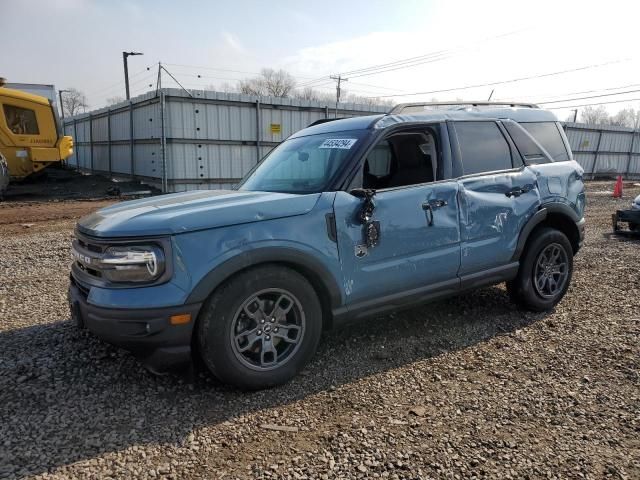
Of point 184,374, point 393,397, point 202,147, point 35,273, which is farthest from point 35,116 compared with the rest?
point 393,397

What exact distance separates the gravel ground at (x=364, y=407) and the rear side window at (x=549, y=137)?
1.66 metres

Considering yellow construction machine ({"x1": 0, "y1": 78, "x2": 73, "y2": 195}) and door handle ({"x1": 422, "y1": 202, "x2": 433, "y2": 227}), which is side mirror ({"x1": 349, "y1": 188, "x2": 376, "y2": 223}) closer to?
door handle ({"x1": 422, "y1": 202, "x2": 433, "y2": 227})

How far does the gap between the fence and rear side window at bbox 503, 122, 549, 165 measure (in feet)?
39.6

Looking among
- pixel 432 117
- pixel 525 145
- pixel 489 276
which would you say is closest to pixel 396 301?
pixel 489 276

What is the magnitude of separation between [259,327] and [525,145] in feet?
10.5

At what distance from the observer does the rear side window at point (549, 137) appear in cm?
462

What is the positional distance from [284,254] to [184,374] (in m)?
1.16

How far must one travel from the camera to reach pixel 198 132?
14.8 metres

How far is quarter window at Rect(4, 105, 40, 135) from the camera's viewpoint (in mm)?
14359

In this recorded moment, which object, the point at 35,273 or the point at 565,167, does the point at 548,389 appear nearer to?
the point at 565,167

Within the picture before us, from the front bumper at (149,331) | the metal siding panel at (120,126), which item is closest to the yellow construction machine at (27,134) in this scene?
the metal siding panel at (120,126)

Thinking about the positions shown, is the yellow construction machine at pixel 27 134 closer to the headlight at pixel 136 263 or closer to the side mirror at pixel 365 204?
the headlight at pixel 136 263

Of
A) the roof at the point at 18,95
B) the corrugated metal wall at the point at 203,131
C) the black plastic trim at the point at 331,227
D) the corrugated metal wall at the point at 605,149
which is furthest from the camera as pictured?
the corrugated metal wall at the point at 605,149

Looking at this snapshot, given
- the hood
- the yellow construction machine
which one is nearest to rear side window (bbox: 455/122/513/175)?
the hood
